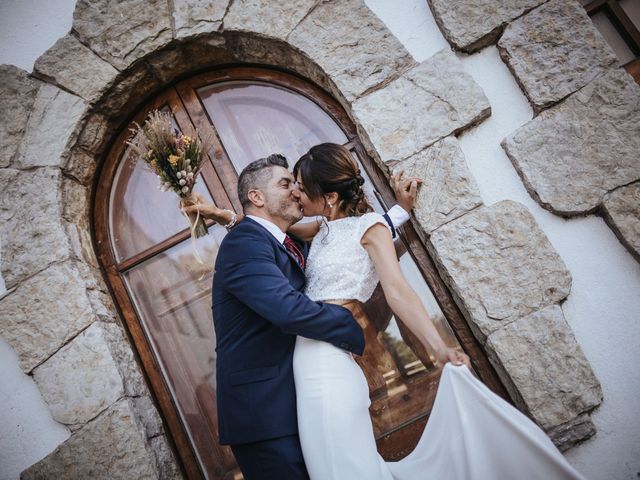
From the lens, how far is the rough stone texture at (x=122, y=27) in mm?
2283

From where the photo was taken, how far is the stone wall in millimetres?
1661

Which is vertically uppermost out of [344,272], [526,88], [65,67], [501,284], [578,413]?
[65,67]

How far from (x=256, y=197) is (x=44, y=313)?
4.52ft

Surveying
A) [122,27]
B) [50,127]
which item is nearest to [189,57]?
[122,27]

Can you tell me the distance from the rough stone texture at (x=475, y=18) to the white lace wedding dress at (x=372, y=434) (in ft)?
3.72

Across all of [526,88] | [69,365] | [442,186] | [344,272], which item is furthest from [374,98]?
[69,365]

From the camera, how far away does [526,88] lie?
1.85 meters

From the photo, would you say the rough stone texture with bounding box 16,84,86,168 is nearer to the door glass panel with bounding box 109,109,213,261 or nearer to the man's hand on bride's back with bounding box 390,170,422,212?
the door glass panel with bounding box 109,109,213,261

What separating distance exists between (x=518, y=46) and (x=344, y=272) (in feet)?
4.95

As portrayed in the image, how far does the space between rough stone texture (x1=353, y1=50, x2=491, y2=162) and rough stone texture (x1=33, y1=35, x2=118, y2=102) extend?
65.2 inches

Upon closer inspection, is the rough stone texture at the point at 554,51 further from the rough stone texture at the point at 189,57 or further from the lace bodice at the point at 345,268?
the rough stone texture at the point at 189,57

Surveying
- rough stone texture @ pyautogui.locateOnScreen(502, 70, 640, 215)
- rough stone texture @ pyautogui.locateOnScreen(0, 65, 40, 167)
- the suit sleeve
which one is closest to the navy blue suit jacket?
the suit sleeve

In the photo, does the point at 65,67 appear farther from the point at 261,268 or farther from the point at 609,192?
the point at 609,192

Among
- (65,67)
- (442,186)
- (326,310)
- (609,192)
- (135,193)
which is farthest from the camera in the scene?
(135,193)
